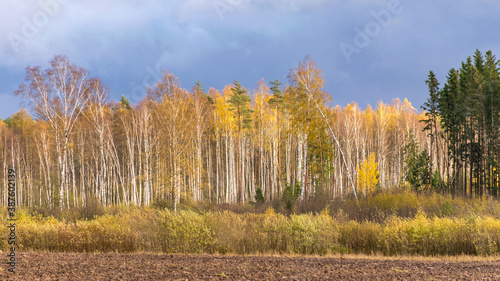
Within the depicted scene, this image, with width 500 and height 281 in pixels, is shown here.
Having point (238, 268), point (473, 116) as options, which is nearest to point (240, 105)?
point (473, 116)

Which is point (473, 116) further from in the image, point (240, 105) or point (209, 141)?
point (209, 141)

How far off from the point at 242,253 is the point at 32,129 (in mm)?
30252

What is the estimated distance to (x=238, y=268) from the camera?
8.59 metres

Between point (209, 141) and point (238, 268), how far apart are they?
939 inches

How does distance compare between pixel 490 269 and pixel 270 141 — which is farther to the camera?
pixel 270 141

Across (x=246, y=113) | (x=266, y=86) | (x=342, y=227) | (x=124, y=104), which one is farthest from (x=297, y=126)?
(x=124, y=104)

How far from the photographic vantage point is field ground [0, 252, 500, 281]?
7891 millimetres

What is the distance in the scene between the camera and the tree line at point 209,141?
21516 millimetres

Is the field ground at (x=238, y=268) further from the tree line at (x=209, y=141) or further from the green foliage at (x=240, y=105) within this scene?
the green foliage at (x=240, y=105)

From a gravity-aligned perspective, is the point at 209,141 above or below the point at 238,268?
above

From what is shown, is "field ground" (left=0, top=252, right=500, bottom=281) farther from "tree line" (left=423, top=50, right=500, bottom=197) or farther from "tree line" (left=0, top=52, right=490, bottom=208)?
"tree line" (left=423, top=50, right=500, bottom=197)

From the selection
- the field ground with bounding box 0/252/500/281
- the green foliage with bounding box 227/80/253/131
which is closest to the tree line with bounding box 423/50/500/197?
the green foliage with bounding box 227/80/253/131

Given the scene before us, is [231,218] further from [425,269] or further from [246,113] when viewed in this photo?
[246,113]

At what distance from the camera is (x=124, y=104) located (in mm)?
41875
